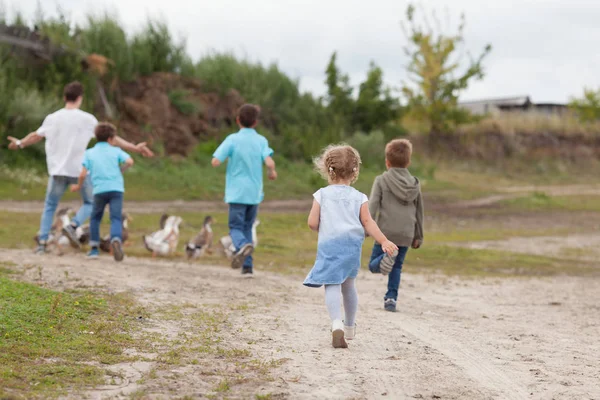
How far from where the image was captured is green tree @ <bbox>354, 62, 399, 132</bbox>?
36469mm

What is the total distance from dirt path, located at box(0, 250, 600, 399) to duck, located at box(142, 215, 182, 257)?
1.79 ft

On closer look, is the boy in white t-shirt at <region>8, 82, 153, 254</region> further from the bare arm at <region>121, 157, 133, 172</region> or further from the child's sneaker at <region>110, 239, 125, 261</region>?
the child's sneaker at <region>110, 239, 125, 261</region>

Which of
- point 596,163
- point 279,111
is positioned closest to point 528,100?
point 596,163

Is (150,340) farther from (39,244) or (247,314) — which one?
(39,244)

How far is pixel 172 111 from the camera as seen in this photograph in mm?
28859

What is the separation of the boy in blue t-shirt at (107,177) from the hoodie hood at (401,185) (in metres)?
3.94

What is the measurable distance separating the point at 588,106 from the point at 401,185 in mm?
44447

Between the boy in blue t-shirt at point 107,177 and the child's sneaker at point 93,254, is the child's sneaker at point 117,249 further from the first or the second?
the child's sneaker at point 93,254

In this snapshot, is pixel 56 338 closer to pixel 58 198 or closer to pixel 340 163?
pixel 340 163

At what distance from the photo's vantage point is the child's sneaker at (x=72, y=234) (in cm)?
1189

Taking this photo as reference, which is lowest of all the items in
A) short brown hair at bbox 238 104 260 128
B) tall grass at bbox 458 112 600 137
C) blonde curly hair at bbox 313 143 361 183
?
blonde curly hair at bbox 313 143 361 183

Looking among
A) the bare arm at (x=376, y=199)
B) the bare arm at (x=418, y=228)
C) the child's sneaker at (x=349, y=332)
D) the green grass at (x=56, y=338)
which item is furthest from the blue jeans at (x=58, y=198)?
the child's sneaker at (x=349, y=332)

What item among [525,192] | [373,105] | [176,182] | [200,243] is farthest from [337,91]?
[200,243]

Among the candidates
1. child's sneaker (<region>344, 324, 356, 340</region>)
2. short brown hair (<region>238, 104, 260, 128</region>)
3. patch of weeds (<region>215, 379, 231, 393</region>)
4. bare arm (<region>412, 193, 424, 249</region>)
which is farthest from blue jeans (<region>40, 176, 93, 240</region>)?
patch of weeds (<region>215, 379, 231, 393</region>)
